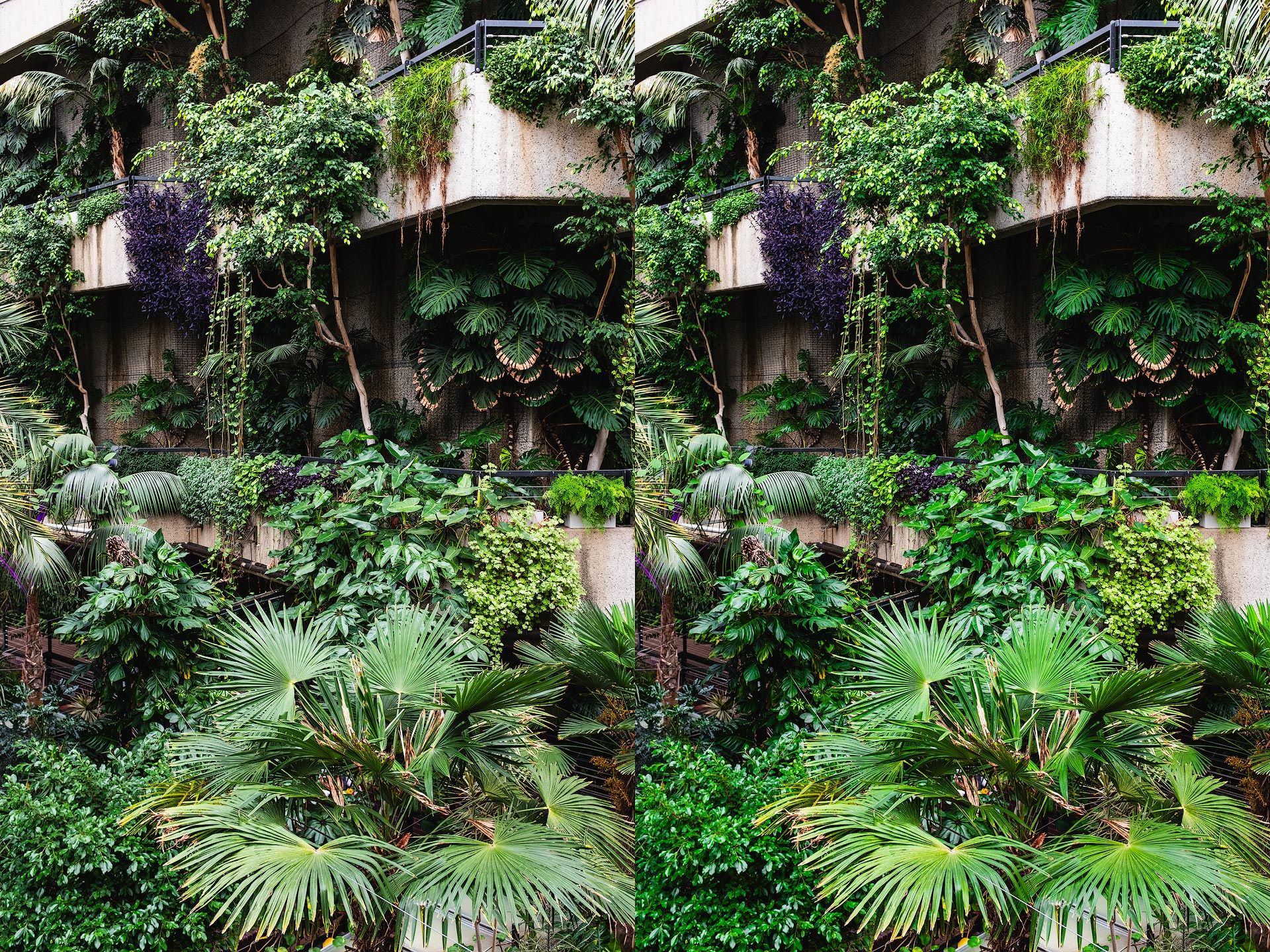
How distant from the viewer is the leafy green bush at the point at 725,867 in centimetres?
245

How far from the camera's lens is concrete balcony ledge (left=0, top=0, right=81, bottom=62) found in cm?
334

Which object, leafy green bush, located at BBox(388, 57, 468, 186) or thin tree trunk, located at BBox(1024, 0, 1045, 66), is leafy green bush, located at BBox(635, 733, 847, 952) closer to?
leafy green bush, located at BBox(388, 57, 468, 186)

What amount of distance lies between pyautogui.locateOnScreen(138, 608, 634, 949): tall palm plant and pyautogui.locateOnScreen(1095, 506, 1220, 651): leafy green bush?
148 centimetres

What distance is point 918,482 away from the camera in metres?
2.54

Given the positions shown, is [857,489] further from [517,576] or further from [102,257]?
[102,257]

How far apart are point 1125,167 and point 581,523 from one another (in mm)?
1810

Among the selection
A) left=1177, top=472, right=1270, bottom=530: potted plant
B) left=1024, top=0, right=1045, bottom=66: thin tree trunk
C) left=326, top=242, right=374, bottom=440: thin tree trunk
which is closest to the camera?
left=1024, top=0, right=1045, bottom=66: thin tree trunk

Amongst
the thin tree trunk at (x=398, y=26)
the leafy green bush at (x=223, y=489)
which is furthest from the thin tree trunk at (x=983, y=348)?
the leafy green bush at (x=223, y=489)

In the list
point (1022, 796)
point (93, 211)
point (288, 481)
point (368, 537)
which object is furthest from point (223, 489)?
point (1022, 796)

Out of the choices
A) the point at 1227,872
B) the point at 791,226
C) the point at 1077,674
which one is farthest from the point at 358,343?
the point at 1227,872

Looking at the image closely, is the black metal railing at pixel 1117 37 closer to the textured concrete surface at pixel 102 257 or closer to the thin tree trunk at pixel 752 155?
the thin tree trunk at pixel 752 155

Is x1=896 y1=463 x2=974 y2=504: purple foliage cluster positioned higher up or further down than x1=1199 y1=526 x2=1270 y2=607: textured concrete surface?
higher up

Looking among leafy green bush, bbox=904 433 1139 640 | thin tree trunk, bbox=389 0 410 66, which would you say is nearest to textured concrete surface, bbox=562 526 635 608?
leafy green bush, bbox=904 433 1139 640

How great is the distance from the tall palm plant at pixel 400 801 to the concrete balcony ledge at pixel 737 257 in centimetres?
110
